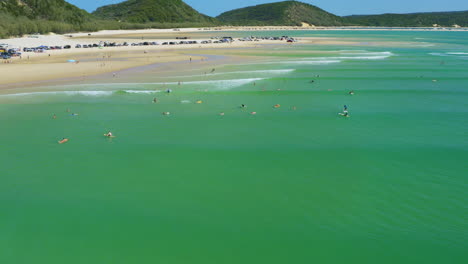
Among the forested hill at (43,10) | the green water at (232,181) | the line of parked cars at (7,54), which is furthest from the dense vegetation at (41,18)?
the green water at (232,181)

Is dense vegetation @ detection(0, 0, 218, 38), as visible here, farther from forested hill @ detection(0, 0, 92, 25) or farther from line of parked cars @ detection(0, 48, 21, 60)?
line of parked cars @ detection(0, 48, 21, 60)

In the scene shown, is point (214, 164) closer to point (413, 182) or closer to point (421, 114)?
point (413, 182)

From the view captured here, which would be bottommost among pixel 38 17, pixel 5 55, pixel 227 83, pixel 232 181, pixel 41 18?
pixel 232 181

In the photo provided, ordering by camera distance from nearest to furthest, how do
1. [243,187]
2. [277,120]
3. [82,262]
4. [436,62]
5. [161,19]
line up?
[82,262]
[243,187]
[277,120]
[436,62]
[161,19]

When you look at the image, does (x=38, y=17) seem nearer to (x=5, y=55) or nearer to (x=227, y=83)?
(x=5, y=55)

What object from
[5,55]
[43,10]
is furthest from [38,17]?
[5,55]

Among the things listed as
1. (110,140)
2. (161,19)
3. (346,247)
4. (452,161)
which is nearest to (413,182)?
(452,161)

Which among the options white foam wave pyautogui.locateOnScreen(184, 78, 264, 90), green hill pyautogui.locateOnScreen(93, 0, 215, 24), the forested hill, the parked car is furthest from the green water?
green hill pyautogui.locateOnScreen(93, 0, 215, 24)

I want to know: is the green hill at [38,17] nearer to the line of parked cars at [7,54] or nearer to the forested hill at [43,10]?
the forested hill at [43,10]
